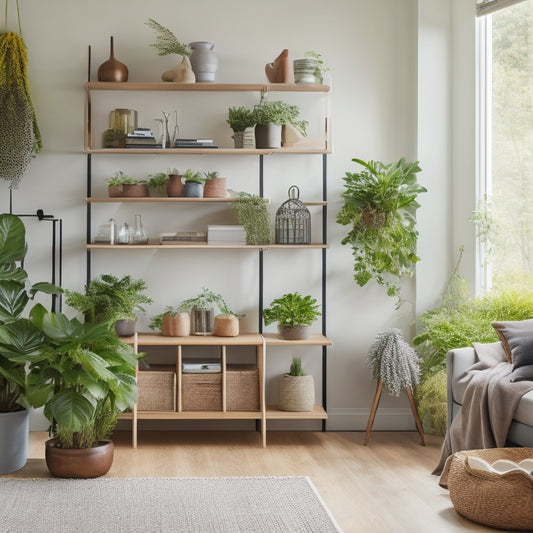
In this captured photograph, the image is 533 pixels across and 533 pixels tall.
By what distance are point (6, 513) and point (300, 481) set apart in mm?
1414

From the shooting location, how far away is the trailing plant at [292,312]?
4809 mm

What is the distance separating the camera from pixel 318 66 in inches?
198

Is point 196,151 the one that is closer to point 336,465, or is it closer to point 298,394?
point 298,394

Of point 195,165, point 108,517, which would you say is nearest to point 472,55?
point 195,165

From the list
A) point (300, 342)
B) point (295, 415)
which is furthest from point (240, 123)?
point (295, 415)

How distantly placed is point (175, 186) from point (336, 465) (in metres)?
1.96

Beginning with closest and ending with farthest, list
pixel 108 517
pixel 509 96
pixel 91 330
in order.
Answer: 1. pixel 108 517
2. pixel 91 330
3. pixel 509 96

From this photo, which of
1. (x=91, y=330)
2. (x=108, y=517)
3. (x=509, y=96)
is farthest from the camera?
(x=509, y=96)

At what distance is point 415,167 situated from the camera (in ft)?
16.4

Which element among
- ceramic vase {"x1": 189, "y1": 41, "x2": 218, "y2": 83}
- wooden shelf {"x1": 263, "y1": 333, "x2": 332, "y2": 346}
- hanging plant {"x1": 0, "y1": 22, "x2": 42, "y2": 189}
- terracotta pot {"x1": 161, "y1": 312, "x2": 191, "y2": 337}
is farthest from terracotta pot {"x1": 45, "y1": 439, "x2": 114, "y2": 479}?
ceramic vase {"x1": 189, "y1": 41, "x2": 218, "y2": 83}

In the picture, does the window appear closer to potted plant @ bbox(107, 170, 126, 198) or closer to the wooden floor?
the wooden floor

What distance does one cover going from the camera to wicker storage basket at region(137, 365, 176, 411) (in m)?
4.70

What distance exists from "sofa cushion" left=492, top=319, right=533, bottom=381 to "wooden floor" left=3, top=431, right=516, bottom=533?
0.71m

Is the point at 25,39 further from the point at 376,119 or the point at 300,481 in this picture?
the point at 300,481
